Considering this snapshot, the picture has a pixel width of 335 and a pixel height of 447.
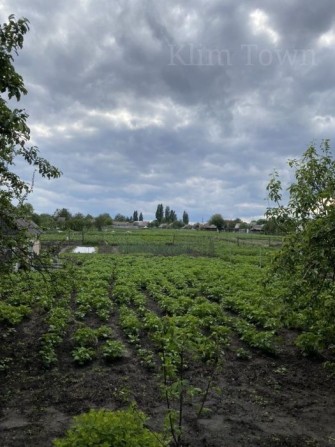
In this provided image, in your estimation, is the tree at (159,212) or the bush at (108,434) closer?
the bush at (108,434)

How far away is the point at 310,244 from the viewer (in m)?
5.19

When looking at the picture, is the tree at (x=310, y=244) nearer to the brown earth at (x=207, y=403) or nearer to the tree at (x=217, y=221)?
the brown earth at (x=207, y=403)

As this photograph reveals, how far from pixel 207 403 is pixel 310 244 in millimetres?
3152

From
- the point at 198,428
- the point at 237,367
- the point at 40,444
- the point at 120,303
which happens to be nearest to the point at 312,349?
the point at 237,367

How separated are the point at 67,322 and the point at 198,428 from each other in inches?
259

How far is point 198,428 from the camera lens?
550 cm

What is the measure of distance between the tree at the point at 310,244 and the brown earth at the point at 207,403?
121 centimetres

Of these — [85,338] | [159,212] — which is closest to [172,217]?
[159,212]

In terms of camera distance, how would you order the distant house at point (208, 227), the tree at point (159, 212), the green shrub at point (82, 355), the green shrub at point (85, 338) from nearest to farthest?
the green shrub at point (82, 355), the green shrub at point (85, 338), the distant house at point (208, 227), the tree at point (159, 212)

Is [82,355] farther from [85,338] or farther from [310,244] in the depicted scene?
[310,244]

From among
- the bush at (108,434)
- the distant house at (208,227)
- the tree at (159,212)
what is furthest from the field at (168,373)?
the tree at (159,212)

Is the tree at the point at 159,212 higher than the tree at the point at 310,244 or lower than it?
higher

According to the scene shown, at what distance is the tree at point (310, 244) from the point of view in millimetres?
5157

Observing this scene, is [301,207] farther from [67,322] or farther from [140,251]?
[140,251]
